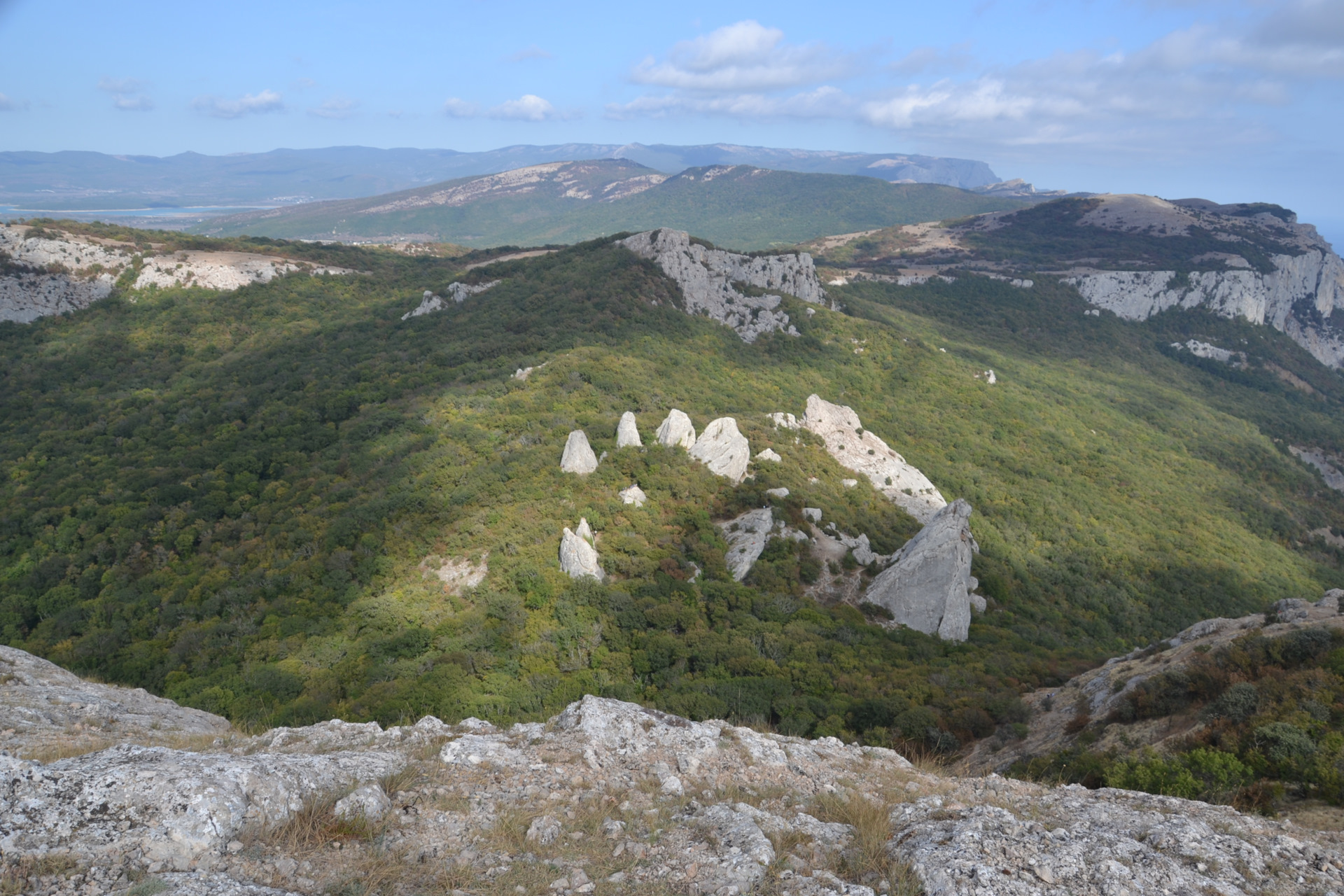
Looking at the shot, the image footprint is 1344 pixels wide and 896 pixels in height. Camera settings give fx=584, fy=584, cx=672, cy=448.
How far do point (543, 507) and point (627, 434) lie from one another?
24.0ft

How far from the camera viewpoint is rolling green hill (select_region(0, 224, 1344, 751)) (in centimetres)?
2050

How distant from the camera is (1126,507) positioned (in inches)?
1977

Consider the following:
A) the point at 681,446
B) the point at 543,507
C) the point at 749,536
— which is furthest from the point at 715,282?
the point at 543,507

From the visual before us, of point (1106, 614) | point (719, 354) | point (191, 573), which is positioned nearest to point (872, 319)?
point (719, 354)

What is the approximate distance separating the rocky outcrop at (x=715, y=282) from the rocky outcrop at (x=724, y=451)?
1194 inches

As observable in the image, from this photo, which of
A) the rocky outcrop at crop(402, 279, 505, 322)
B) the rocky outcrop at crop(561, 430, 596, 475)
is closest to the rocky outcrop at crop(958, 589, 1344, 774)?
the rocky outcrop at crop(561, 430, 596, 475)

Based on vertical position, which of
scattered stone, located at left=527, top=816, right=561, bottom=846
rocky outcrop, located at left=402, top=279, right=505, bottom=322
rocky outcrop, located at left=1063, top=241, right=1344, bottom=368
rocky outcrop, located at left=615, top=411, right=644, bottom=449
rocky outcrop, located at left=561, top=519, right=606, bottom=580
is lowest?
rocky outcrop, located at left=561, top=519, right=606, bottom=580

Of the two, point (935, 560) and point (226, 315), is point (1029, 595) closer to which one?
point (935, 560)

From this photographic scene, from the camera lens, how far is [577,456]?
30281 mm

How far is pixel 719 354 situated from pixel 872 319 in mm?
31339

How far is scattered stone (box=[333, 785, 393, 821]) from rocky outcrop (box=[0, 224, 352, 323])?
7689cm

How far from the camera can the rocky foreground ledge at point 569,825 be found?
5.69 meters

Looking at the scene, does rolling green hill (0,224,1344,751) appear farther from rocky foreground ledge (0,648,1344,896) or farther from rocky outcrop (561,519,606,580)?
rocky foreground ledge (0,648,1344,896)

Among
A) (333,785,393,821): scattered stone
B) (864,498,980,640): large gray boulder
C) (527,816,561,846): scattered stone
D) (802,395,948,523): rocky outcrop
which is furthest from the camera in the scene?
(802,395,948,523): rocky outcrop
